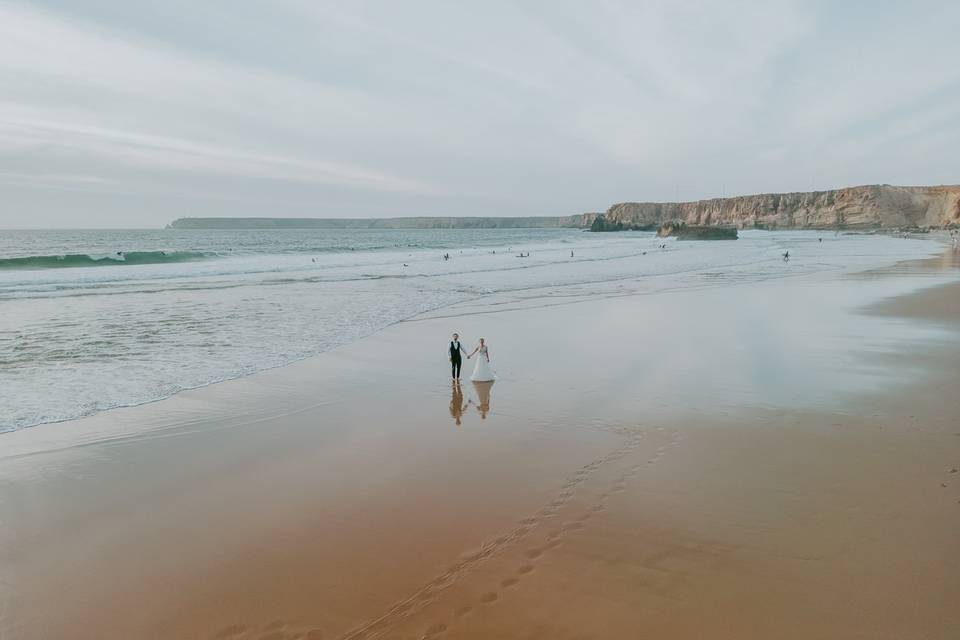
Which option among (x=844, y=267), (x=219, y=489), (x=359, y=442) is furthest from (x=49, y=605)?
(x=844, y=267)

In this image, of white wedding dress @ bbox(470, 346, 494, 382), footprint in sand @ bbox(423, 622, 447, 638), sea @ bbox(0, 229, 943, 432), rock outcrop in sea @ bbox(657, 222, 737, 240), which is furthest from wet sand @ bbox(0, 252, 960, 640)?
rock outcrop in sea @ bbox(657, 222, 737, 240)

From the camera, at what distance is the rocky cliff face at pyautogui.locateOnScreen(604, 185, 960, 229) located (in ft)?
404

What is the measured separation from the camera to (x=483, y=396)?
1002cm

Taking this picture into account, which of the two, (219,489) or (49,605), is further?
(219,489)

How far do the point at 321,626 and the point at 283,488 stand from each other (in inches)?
103

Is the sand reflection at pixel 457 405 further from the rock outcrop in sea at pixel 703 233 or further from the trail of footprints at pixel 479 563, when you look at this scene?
the rock outcrop in sea at pixel 703 233

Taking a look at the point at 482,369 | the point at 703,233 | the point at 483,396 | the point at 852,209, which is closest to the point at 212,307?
the point at 482,369

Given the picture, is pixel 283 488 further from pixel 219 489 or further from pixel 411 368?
pixel 411 368

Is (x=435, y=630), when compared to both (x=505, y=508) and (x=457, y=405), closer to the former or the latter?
(x=505, y=508)

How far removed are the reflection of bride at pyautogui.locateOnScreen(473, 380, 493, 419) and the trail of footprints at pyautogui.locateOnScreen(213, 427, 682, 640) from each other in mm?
2669

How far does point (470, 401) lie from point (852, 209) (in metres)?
155

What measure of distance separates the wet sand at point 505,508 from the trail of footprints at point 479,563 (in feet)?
0.08

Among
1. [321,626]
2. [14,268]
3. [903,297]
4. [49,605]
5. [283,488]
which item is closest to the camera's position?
[321,626]

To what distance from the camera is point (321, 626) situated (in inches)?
163
